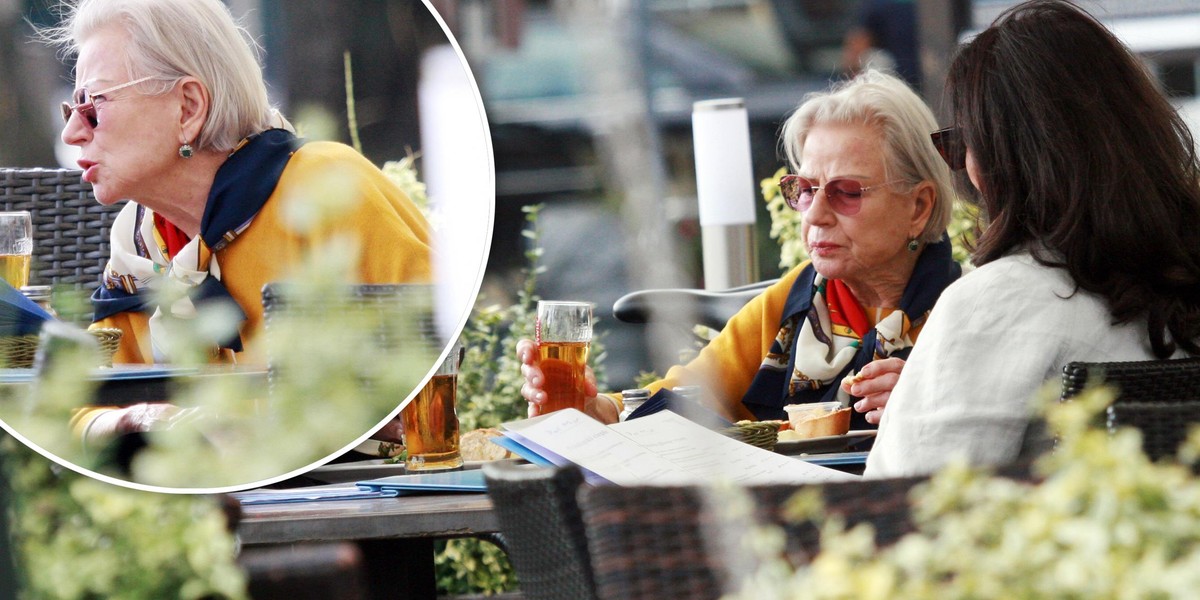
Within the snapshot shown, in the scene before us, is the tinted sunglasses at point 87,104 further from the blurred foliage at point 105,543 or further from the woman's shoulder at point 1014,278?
the woman's shoulder at point 1014,278

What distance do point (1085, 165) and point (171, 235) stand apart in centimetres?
95

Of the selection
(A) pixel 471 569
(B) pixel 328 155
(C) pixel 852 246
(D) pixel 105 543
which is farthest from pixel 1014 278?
(A) pixel 471 569

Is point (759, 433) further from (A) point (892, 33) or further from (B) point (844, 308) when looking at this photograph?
(A) point (892, 33)

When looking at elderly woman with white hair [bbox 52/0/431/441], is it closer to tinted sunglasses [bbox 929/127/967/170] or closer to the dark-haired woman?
the dark-haired woman

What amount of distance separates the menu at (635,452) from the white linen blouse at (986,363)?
0.10 metres

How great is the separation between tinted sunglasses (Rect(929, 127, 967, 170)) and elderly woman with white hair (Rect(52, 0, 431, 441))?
715mm

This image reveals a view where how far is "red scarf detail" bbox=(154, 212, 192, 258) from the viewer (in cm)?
119

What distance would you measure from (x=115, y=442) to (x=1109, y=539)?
996mm

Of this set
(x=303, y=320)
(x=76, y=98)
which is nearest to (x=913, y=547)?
(x=303, y=320)

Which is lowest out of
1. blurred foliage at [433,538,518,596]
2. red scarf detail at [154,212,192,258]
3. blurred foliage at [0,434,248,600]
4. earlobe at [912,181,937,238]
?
blurred foliage at [433,538,518,596]

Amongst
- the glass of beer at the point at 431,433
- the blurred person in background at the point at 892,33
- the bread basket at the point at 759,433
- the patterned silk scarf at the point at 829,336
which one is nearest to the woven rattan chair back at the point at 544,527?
the glass of beer at the point at 431,433

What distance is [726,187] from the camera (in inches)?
138

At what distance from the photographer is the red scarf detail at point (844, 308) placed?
244cm

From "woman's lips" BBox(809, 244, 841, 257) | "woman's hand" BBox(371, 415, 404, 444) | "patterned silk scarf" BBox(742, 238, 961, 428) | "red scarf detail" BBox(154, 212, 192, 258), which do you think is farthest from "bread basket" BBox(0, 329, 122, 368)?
"woman's lips" BBox(809, 244, 841, 257)
